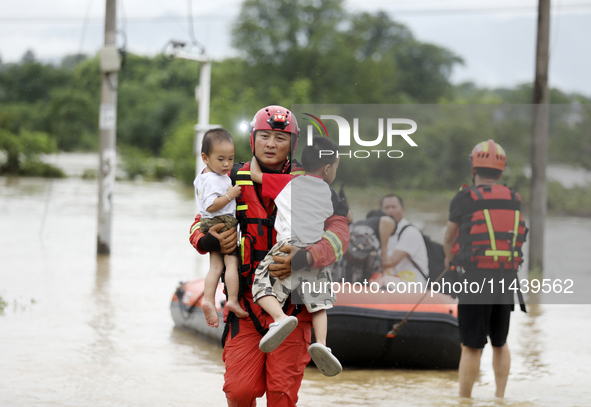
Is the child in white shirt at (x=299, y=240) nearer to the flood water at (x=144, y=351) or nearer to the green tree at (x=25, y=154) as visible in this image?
the flood water at (x=144, y=351)

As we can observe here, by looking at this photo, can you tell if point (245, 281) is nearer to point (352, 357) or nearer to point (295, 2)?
point (352, 357)

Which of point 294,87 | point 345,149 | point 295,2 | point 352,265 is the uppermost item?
point 295,2

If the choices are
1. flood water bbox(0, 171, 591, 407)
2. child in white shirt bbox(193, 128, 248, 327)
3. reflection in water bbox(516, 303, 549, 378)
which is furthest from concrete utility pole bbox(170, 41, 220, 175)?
child in white shirt bbox(193, 128, 248, 327)

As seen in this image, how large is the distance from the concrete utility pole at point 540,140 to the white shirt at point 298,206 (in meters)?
8.76

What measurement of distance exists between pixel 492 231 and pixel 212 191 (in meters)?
2.36

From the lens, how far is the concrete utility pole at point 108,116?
1315cm

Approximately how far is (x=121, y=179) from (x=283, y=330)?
44197 millimetres

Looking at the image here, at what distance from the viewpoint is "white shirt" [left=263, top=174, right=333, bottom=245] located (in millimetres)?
3471

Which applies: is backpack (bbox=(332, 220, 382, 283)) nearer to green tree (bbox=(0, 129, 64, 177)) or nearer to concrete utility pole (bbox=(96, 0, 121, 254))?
concrete utility pole (bbox=(96, 0, 121, 254))

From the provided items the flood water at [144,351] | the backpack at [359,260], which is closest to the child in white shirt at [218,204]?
the flood water at [144,351]

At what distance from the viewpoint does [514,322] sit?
8.89 metres

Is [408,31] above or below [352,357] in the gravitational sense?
above

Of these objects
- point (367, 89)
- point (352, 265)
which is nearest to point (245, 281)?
point (352, 265)

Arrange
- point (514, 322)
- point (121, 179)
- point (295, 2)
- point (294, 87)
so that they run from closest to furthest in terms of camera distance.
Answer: point (514, 322) → point (121, 179) → point (294, 87) → point (295, 2)
